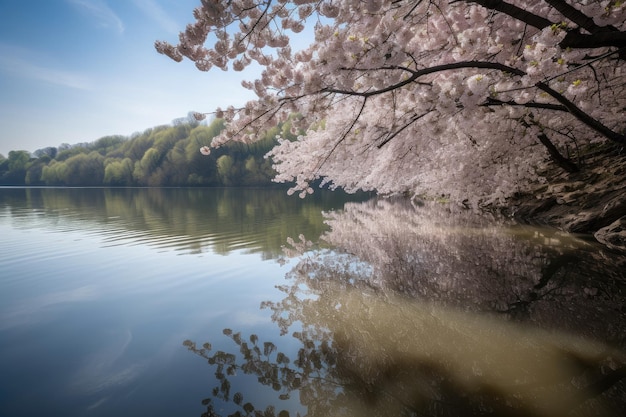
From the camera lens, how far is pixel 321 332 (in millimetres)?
4301

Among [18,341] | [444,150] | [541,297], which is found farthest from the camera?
[444,150]

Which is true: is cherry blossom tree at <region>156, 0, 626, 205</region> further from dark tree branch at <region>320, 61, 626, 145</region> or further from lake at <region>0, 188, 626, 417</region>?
lake at <region>0, 188, 626, 417</region>

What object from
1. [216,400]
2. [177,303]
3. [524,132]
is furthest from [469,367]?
[524,132]

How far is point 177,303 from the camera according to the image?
18.4 feet

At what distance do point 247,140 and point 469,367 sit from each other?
5122 mm

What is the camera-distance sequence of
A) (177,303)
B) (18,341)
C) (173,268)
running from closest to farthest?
(18,341)
(177,303)
(173,268)

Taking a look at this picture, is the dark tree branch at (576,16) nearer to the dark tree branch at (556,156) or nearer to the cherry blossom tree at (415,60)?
the cherry blossom tree at (415,60)

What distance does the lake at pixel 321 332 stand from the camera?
2.97 meters

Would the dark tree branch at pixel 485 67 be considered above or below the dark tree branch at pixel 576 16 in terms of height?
below

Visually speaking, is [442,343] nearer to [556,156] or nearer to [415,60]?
[415,60]

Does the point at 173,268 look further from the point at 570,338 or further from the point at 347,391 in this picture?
the point at 570,338

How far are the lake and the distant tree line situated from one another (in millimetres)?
63857

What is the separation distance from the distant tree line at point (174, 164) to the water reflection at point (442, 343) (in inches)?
2574

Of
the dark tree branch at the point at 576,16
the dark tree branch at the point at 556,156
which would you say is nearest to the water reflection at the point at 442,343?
the dark tree branch at the point at 576,16
